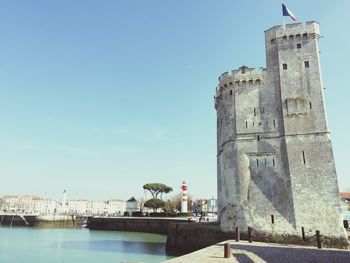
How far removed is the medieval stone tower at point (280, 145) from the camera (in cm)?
2098

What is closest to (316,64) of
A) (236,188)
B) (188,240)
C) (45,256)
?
(236,188)

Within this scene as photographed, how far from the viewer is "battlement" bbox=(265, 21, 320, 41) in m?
24.4

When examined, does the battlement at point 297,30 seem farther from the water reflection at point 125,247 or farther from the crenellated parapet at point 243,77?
the water reflection at point 125,247

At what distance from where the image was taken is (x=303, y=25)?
2472cm

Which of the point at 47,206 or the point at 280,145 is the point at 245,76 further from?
the point at 47,206

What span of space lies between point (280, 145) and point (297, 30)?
1042 centimetres

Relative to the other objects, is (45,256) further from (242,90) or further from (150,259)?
(242,90)

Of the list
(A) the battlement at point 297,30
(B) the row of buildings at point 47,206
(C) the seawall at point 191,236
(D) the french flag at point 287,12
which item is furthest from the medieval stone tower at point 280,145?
(B) the row of buildings at point 47,206

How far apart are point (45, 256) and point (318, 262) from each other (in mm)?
21239

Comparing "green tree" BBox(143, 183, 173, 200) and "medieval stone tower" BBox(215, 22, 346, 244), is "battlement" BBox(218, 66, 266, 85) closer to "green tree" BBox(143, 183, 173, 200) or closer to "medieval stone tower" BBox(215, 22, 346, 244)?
"medieval stone tower" BBox(215, 22, 346, 244)

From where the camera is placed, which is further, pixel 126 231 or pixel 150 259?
pixel 126 231

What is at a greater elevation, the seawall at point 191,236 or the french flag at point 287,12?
the french flag at point 287,12

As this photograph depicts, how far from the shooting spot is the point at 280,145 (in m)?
23.0

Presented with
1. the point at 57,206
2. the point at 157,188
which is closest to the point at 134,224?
the point at 157,188
